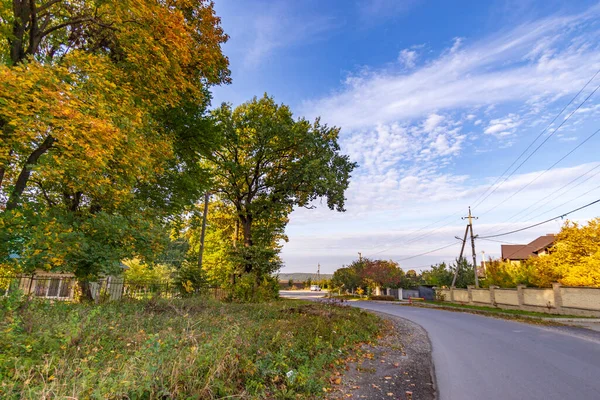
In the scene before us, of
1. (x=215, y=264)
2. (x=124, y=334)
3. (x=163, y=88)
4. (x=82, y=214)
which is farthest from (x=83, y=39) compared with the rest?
(x=215, y=264)

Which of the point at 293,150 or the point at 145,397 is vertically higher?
the point at 293,150

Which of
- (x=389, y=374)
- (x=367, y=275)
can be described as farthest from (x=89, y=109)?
(x=367, y=275)

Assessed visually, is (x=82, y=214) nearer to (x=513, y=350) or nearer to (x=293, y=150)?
(x=513, y=350)

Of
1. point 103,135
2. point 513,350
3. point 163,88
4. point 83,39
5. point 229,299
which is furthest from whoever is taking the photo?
point 229,299

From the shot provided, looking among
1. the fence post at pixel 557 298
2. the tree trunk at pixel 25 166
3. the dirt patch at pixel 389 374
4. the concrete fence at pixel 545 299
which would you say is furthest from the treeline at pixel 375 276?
the tree trunk at pixel 25 166

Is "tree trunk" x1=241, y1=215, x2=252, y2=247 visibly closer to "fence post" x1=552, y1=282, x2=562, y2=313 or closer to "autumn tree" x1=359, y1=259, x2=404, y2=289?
"fence post" x1=552, y1=282, x2=562, y2=313

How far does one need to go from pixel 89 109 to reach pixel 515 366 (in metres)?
11.5

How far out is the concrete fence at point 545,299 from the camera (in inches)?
707

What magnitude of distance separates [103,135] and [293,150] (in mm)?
17399

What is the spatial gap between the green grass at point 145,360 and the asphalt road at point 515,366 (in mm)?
2441

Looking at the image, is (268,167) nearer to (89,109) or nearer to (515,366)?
(89,109)

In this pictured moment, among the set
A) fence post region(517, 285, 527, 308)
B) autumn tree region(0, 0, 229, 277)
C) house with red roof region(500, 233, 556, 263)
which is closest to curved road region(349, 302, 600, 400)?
autumn tree region(0, 0, 229, 277)

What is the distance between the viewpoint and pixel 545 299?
20.7 m

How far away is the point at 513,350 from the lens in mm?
8766
